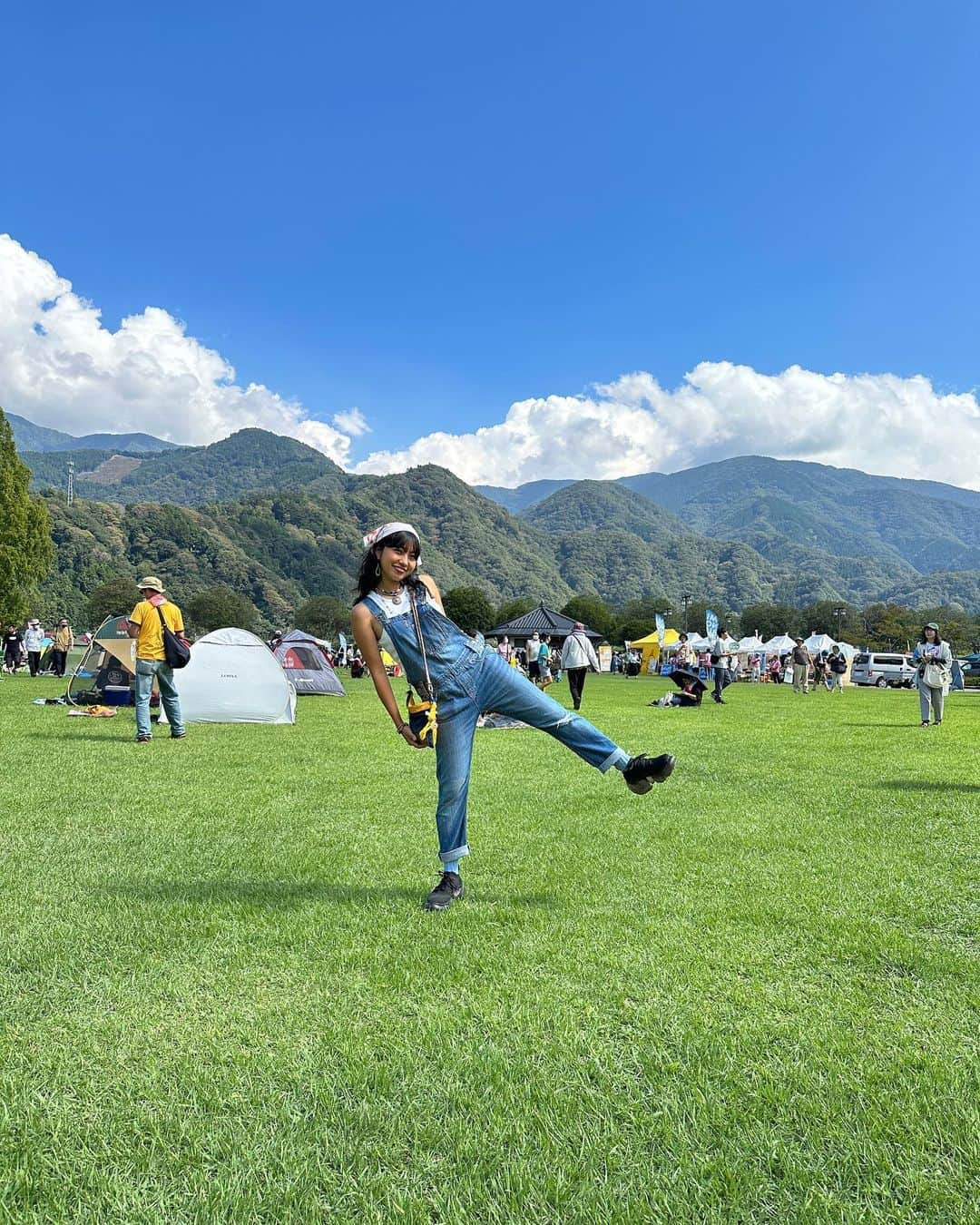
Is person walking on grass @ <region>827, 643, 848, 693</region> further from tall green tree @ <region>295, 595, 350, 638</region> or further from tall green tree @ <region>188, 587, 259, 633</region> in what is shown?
tall green tree @ <region>295, 595, 350, 638</region>

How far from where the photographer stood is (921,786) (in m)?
8.05

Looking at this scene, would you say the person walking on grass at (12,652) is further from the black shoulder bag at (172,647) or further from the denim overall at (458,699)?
the denim overall at (458,699)

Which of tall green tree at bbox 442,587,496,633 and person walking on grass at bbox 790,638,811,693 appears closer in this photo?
person walking on grass at bbox 790,638,811,693

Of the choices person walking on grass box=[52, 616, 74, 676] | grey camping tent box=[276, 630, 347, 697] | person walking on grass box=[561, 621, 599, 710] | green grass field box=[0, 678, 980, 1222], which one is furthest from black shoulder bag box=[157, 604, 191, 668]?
person walking on grass box=[52, 616, 74, 676]

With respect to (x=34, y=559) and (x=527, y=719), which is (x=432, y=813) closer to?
(x=527, y=719)

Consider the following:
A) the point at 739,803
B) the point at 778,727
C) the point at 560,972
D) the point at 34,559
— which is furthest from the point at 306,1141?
the point at 34,559

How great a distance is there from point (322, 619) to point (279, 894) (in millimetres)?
121545

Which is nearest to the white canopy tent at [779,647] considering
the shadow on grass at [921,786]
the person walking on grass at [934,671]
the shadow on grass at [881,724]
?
the shadow on grass at [881,724]

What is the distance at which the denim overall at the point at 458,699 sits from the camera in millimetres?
4395

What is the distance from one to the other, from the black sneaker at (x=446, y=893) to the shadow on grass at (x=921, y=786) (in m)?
5.35

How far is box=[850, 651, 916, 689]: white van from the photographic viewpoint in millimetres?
43906

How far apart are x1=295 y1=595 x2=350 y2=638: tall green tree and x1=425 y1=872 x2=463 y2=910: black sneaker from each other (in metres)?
117

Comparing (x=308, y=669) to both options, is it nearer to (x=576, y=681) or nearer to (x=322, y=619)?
(x=576, y=681)

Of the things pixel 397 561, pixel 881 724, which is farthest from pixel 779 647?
pixel 397 561
